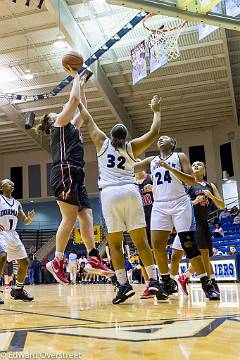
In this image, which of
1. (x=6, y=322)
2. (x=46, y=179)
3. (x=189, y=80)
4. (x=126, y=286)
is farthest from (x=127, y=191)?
(x=46, y=179)

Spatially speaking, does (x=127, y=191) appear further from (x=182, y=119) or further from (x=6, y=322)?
(x=182, y=119)

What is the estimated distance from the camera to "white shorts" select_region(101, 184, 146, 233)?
13.2ft

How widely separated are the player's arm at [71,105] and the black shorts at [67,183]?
45 centimetres

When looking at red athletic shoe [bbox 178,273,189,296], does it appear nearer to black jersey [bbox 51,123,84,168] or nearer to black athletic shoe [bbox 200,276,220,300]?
black athletic shoe [bbox 200,276,220,300]

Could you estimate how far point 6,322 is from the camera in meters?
2.72

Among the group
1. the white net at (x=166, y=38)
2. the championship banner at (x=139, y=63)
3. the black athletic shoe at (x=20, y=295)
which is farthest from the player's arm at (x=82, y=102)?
the championship banner at (x=139, y=63)

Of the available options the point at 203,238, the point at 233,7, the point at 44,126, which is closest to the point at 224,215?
the point at 233,7

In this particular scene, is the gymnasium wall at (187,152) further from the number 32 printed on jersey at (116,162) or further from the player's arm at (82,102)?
the number 32 printed on jersey at (116,162)

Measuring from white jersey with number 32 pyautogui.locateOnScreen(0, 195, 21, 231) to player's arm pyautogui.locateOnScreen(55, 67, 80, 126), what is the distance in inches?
69.5

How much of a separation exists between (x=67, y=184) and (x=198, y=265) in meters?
1.56

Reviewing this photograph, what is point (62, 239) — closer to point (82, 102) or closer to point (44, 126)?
point (44, 126)

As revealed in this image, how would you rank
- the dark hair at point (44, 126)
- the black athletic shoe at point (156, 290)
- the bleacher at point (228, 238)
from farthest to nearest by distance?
1. the bleacher at point (228, 238)
2. the dark hair at point (44, 126)
3. the black athletic shoe at point (156, 290)

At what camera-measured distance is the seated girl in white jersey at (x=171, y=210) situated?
14.1 feet

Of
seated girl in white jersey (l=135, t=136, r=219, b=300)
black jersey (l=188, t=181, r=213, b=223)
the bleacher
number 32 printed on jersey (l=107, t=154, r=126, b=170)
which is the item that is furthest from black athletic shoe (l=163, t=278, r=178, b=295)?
the bleacher
